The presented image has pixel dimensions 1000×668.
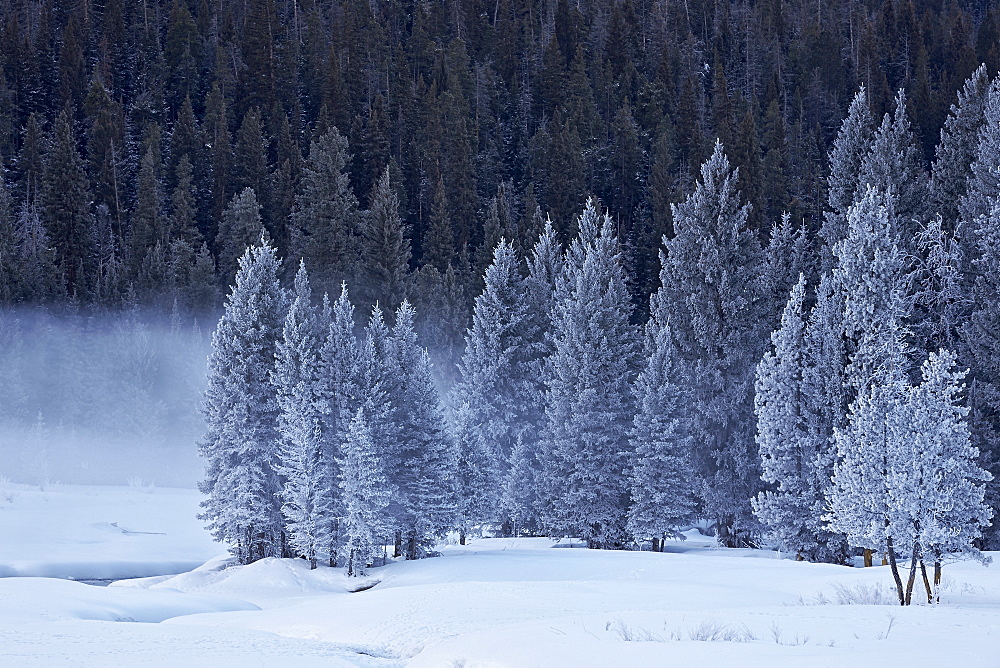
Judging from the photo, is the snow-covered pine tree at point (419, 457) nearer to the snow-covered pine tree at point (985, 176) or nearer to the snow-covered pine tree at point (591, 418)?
the snow-covered pine tree at point (591, 418)

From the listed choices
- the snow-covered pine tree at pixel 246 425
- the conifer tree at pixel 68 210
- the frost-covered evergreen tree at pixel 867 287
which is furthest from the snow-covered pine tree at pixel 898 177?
the conifer tree at pixel 68 210

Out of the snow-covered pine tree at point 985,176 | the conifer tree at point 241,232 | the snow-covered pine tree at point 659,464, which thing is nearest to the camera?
the snow-covered pine tree at point 659,464

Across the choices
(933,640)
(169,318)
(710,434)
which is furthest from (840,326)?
(169,318)

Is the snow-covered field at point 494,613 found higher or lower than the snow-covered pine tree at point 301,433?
lower

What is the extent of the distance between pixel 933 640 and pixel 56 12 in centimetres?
11845

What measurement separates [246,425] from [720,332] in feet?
59.4

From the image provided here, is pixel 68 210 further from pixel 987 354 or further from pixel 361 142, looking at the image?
pixel 987 354

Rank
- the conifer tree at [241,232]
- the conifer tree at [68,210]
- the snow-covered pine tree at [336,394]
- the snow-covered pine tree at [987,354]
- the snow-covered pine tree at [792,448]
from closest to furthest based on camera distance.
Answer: the snow-covered pine tree at [792,448] → the snow-covered pine tree at [336,394] → the snow-covered pine tree at [987,354] → the conifer tree at [241,232] → the conifer tree at [68,210]

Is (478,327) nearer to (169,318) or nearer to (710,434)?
(710,434)

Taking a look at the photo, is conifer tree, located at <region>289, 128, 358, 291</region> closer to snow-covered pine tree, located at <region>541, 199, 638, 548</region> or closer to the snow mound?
snow-covered pine tree, located at <region>541, 199, 638, 548</region>

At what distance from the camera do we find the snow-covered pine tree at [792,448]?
29.8m

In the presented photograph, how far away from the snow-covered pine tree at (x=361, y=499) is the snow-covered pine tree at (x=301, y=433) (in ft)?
2.88

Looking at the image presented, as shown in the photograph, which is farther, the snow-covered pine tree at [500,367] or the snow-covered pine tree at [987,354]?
the snow-covered pine tree at [500,367]

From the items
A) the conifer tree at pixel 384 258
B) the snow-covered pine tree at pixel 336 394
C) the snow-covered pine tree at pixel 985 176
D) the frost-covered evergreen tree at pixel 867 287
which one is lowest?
the snow-covered pine tree at pixel 336 394
